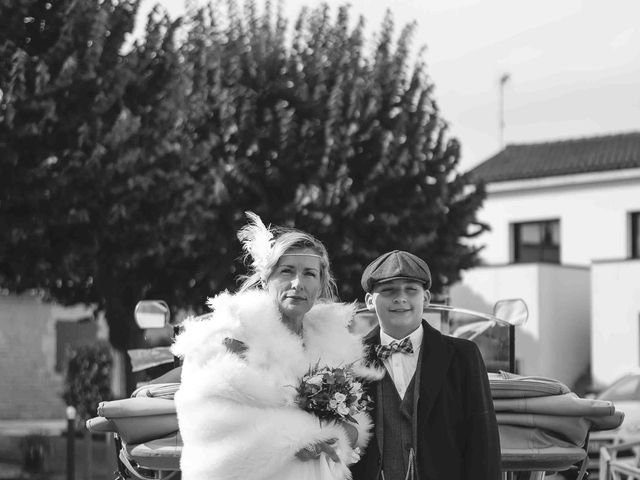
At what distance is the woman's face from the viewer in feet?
14.3

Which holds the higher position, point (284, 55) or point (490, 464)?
point (284, 55)

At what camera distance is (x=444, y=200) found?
23.2 m

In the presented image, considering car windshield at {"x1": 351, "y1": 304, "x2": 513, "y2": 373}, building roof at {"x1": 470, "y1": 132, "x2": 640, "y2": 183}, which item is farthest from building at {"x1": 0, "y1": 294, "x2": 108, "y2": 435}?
car windshield at {"x1": 351, "y1": 304, "x2": 513, "y2": 373}

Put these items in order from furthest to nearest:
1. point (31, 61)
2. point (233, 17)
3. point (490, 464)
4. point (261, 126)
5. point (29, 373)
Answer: point (29, 373), point (233, 17), point (261, 126), point (31, 61), point (490, 464)

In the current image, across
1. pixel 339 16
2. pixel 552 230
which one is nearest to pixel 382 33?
pixel 339 16

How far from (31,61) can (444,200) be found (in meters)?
8.94

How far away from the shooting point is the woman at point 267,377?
4211 mm

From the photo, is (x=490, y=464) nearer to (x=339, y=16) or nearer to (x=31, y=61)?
(x=31, y=61)

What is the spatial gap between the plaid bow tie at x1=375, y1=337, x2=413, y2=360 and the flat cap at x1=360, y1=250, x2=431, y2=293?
0.23m

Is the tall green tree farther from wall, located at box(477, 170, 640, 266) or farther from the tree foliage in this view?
wall, located at box(477, 170, 640, 266)

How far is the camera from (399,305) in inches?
176

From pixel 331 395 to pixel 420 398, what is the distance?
36 cm

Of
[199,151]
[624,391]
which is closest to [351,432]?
[624,391]

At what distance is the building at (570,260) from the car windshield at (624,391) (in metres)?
15.3
